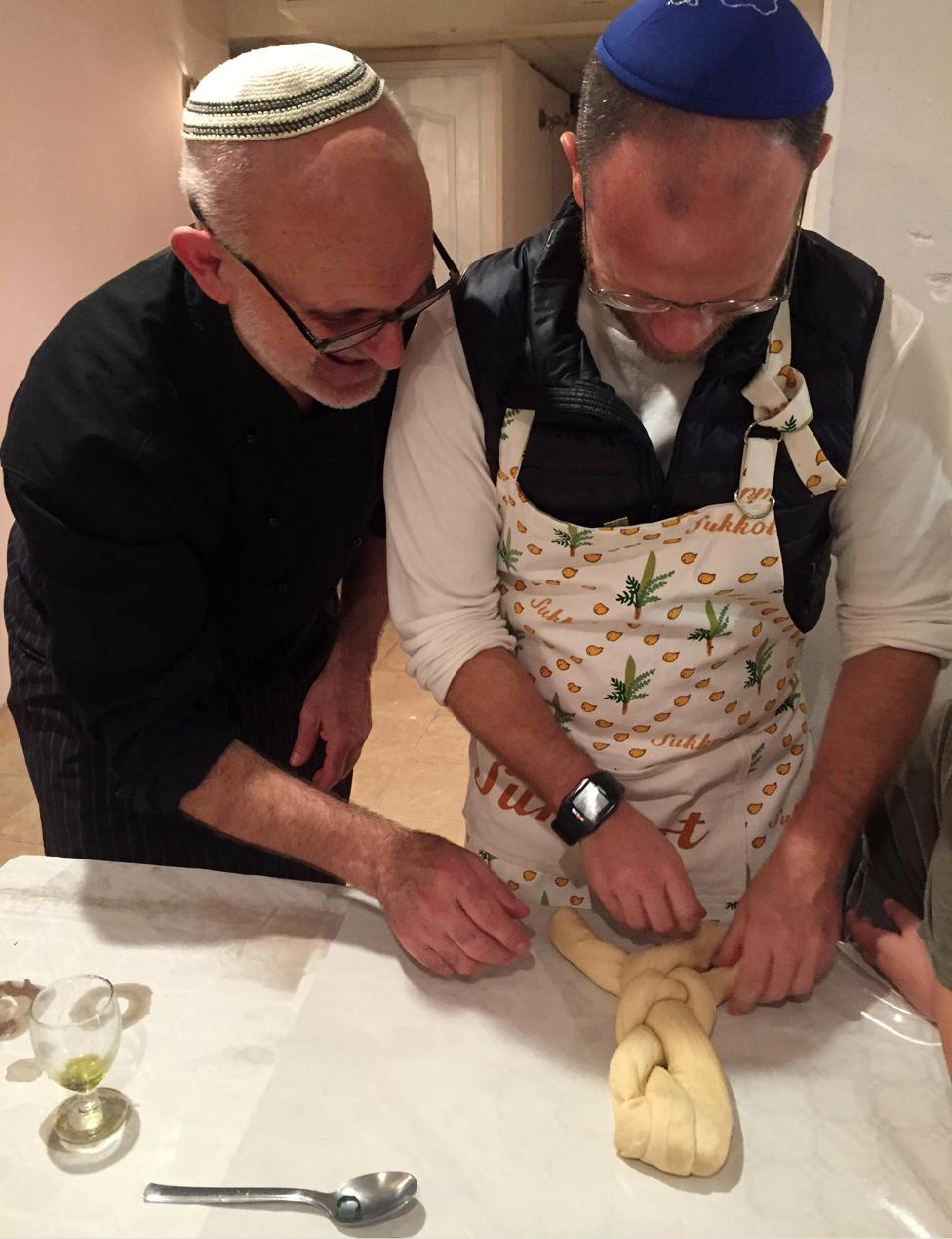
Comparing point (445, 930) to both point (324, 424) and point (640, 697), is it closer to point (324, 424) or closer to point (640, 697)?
point (640, 697)

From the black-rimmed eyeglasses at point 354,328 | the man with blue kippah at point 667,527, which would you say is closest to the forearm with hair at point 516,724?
the man with blue kippah at point 667,527

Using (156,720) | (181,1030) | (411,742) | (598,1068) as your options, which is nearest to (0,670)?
(411,742)

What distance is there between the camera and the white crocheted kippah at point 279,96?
92 cm

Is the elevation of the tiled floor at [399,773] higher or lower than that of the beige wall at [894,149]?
lower

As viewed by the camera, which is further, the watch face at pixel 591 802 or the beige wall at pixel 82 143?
the beige wall at pixel 82 143

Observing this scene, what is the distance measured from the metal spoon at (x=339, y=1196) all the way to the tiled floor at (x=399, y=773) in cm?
151

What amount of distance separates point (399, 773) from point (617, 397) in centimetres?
184

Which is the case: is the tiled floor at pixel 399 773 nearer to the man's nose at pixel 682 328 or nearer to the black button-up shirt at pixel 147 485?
the black button-up shirt at pixel 147 485

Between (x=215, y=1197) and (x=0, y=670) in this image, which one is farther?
(x=0, y=670)

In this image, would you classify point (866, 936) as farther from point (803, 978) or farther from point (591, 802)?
point (591, 802)

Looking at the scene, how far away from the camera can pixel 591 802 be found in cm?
96

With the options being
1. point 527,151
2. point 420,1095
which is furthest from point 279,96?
point 527,151

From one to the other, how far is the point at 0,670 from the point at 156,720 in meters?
2.16

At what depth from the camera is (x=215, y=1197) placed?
72cm
